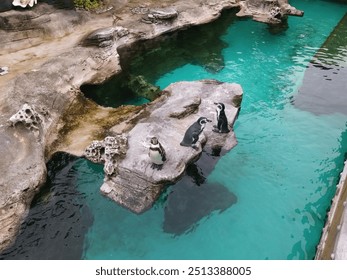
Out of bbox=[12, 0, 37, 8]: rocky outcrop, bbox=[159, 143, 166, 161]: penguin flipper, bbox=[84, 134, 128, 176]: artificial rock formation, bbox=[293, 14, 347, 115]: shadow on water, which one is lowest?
bbox=[293, 14, 347, 115]: shadow on water

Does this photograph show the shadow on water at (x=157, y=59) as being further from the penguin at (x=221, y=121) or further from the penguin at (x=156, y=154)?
the penguin at (x=156, y=154)

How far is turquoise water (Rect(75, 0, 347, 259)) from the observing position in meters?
8.00

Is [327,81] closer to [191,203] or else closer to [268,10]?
[268,10]

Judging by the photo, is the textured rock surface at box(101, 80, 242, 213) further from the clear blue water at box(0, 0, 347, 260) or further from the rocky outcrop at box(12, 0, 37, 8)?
the rocky outcrop at box(12, 0, 37, 8)

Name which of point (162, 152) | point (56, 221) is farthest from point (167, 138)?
point (56, 221)

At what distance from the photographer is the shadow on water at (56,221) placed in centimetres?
774

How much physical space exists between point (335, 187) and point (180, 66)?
8.42 metres

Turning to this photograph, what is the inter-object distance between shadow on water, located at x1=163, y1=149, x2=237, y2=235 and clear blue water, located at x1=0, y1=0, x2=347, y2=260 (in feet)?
0.37

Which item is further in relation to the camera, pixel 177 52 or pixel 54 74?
pixel 177 52

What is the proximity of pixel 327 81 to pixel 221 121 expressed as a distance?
670 cm

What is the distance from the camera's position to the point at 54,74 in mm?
11547

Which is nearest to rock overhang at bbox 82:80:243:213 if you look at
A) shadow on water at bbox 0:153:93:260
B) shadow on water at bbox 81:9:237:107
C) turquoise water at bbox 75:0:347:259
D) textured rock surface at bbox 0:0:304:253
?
turquoise water at bbox 75:0:347:259

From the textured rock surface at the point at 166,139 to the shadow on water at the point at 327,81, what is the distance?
327cm

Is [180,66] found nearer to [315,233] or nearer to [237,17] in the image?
[237,17]
